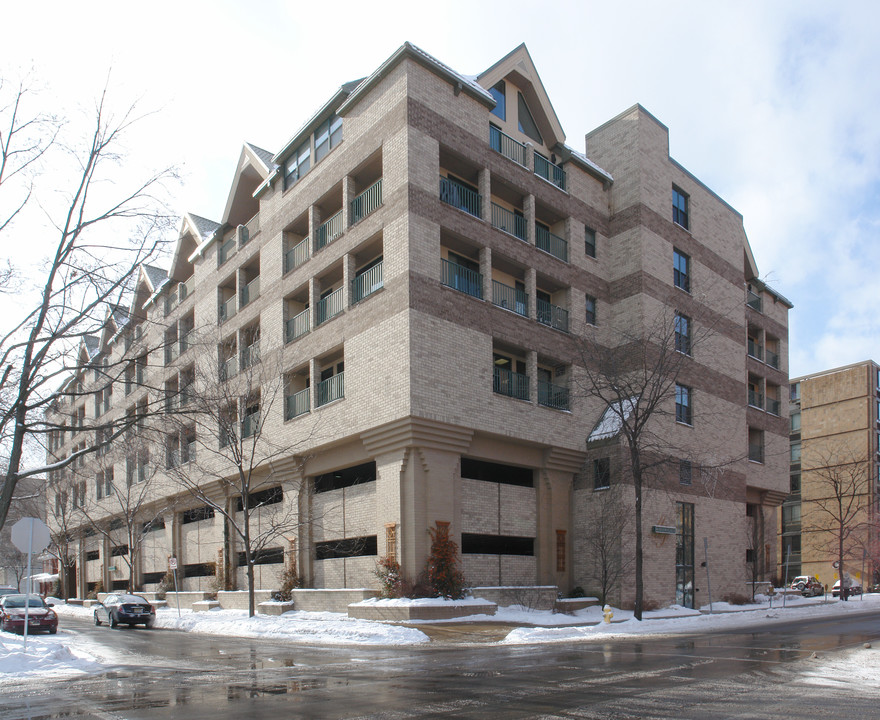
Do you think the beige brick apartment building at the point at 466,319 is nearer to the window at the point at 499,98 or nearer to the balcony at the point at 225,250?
the window at the point at 499,98

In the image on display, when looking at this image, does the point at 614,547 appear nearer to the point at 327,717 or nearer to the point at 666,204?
the point at 666,204

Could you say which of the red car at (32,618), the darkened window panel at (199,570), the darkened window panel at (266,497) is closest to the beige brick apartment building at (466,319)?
the darkened window panel at (199,570)

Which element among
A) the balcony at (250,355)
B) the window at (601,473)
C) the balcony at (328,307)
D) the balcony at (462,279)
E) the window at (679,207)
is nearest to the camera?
the balcony at (462,279)

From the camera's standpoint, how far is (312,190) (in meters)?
34.1

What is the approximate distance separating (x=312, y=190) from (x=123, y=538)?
35841 millimetres

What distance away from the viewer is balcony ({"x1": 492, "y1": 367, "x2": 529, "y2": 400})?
3086cm

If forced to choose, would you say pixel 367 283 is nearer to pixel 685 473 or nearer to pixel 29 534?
pixel 29 534

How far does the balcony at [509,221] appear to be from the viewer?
32.4m

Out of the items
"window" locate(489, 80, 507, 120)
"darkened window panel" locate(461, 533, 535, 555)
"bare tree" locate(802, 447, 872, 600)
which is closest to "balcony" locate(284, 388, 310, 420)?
"darkened window panel" locate(461, 533, 535, 555)

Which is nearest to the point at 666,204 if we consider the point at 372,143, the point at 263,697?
the point at 372,143

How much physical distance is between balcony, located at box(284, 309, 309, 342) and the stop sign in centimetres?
1642

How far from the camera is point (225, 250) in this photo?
42750 mm

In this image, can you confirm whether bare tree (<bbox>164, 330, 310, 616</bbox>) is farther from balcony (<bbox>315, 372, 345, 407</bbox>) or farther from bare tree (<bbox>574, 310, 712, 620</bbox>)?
bare tree (<bbox>574, 310, 712, 620</bbox>)

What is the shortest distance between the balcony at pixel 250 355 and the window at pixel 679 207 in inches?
826
